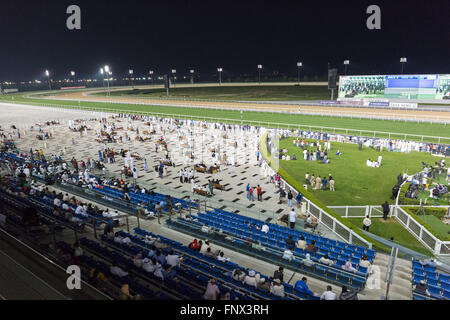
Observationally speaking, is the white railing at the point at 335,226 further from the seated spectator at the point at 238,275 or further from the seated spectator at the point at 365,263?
the seated spectator at the point at 238,275

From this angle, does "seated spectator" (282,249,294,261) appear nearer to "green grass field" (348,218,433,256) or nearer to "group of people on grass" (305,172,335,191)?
"green grass field" (348,218,433,256)

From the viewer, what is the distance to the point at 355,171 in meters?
25.2

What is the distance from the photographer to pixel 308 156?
2947 centimetres

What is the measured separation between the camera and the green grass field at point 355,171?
2008cm

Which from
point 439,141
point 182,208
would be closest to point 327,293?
point 182,208

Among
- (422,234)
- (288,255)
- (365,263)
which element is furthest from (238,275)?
(422,234)

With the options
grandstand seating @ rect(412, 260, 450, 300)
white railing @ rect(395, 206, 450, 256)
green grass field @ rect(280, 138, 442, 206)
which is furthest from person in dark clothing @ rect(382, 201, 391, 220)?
grandstand seating @ rect(412, 260, 450, 300)

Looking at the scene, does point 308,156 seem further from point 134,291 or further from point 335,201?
point 134,291

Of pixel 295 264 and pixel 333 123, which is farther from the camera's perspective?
pixel 333 123

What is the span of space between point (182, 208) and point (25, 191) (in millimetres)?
Answer: 8033

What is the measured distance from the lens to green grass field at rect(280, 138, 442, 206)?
65.9ft

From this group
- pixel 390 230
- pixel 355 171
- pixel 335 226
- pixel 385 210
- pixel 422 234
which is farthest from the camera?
pixel 355 171

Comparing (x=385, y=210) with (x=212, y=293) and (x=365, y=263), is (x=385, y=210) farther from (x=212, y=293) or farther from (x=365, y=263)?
(x=212, y=293)

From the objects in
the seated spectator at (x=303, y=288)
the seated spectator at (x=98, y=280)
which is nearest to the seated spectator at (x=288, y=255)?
the seated spectator at (x=303, y=288)
